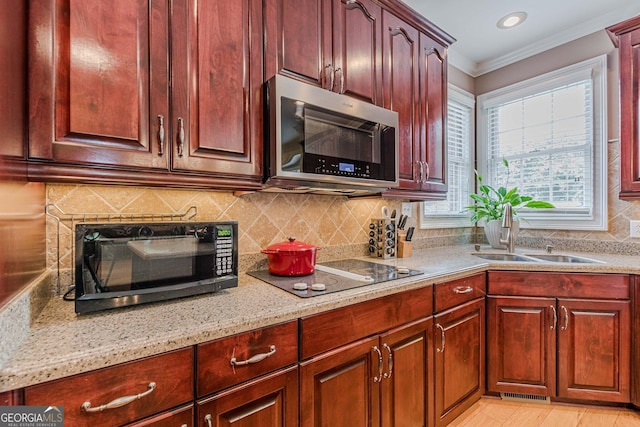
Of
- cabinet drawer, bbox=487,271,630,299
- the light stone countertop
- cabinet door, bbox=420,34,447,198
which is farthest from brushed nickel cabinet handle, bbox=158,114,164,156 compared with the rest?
cabinet drawer, bbox=487,271,630,299

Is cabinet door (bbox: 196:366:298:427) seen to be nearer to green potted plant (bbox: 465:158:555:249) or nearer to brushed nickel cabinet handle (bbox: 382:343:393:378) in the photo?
brushed nickel cabinet handle (bbox: 382:343:393:378)

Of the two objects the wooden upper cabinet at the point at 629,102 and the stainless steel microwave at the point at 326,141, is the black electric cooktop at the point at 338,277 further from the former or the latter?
the wooden upper cabinet at the point at 629,102

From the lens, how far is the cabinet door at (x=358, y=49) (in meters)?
1.60

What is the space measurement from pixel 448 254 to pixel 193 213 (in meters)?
1.78

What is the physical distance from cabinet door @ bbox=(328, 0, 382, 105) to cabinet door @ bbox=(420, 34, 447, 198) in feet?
1.40

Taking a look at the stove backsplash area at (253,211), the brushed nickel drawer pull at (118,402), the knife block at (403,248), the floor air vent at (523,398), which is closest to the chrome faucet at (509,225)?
the stove backsplash area at (253,211)

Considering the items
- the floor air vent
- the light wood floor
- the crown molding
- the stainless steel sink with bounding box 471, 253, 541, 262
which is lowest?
the light wood floor

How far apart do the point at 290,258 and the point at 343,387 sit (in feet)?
1.91

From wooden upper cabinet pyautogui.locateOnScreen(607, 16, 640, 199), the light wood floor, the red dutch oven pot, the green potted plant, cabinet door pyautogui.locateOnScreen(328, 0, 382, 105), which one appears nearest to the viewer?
the red dutch oven pot

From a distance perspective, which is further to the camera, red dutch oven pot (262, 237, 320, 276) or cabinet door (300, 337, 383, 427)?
red dutch oven pot (262, 237, 320, 276)

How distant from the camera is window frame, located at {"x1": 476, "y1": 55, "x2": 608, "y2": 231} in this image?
2.32m

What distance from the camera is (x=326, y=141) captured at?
1.46 meters

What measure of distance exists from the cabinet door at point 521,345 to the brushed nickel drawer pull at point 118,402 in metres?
1.89

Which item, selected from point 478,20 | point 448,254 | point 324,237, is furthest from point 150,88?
point 478,20
